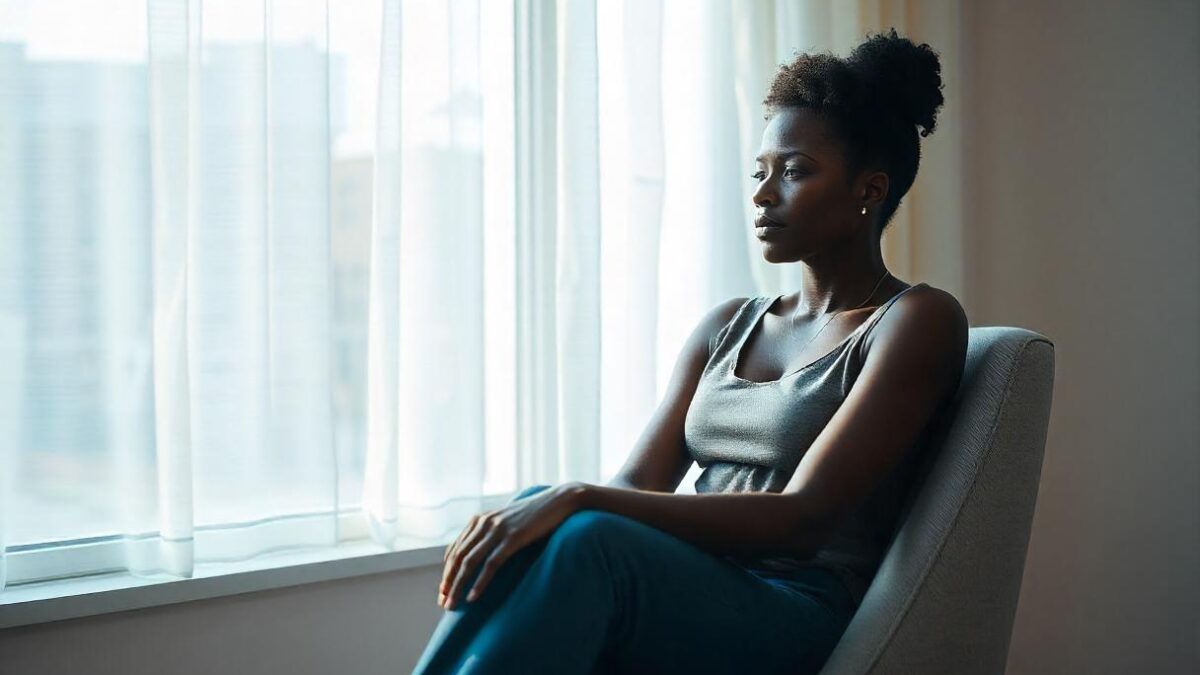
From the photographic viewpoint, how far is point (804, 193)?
59.5 inches

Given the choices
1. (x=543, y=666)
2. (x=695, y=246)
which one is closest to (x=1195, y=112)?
(x=695, y=246)

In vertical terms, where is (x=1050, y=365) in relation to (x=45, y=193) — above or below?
below

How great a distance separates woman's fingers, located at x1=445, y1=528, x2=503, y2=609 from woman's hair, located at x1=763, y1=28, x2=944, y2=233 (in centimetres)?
71

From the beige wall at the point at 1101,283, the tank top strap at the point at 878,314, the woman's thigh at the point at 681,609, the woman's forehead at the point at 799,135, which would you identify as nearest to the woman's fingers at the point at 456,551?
the woman's thigh at the point at 681,609

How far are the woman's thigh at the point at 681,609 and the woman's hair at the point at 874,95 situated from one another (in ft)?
2.02

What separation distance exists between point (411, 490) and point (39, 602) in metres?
0.56

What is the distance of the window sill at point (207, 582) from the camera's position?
155 centimetres

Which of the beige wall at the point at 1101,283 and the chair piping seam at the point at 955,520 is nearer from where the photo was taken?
the chair piping seam at the point at 955,520

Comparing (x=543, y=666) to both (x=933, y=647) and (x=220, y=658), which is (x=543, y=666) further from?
(x=220, y=658)

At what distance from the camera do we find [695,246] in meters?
2.19

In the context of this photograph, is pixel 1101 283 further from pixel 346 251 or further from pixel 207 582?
pixel 207 582

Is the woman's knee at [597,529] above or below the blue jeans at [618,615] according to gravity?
above

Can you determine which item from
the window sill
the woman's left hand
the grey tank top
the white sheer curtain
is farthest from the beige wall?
the woman's left hand

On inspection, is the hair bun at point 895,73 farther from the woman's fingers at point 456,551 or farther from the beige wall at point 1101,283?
the beige wall at point 1101,283
